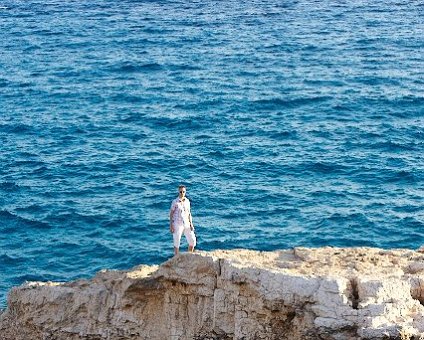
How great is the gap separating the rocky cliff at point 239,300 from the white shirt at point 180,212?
230 cm

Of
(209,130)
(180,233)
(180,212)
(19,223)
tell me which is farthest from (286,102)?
(180,212)

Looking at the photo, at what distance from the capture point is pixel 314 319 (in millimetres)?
23203

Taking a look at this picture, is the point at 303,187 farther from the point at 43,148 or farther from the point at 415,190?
the point at 43,148

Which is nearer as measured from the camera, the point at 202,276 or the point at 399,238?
the point at 202,276

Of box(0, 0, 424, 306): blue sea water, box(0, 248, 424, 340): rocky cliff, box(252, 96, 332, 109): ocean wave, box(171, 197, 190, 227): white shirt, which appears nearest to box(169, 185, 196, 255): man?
box(171, 197, 190, 227): white shirt

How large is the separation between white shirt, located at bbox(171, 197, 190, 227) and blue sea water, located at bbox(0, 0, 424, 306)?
10.0 meters

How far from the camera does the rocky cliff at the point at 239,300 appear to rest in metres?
23.0

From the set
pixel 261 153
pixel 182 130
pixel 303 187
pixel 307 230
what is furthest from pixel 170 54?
pixel 307 230

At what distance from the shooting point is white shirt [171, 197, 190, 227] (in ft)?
94.9

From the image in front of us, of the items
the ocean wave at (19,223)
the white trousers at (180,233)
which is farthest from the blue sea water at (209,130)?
the white trousers at (180,233)

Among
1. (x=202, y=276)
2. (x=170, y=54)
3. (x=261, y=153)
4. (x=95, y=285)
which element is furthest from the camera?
(x=170, y=54)

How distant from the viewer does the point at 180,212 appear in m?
29.0

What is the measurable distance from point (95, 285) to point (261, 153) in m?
23.8

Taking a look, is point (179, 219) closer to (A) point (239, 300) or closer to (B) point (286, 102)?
(A) point (239, 300)
